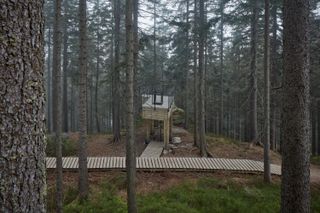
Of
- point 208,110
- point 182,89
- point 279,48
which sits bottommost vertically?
point 208,110

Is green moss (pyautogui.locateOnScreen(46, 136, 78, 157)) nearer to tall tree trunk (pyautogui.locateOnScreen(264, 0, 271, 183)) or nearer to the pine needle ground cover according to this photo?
the pine needle ground cover

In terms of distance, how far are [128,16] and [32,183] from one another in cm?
712

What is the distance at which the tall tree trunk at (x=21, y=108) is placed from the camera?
1.51m

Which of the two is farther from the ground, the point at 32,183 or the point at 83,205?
the point at 32,183

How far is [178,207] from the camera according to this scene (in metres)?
8.52

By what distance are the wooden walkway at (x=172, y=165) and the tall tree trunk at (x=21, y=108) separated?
10.5 metres

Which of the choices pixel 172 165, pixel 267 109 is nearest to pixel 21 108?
pixel 267 109

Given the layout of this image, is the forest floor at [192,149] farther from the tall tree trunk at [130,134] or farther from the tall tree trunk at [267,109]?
the tall tree trunk at [130,134]

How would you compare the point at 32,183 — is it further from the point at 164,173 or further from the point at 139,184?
the point at 164,173

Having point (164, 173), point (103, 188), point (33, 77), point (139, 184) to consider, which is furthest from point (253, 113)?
point (33, 77)

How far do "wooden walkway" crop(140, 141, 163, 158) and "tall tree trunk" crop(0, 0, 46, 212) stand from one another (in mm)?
13085

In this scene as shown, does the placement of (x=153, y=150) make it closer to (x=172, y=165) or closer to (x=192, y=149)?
(x=192, y=149)

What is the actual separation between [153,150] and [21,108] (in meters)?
14.6

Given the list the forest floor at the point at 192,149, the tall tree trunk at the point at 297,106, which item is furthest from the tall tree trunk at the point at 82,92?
the tall tree trunk at the point at 297,106
